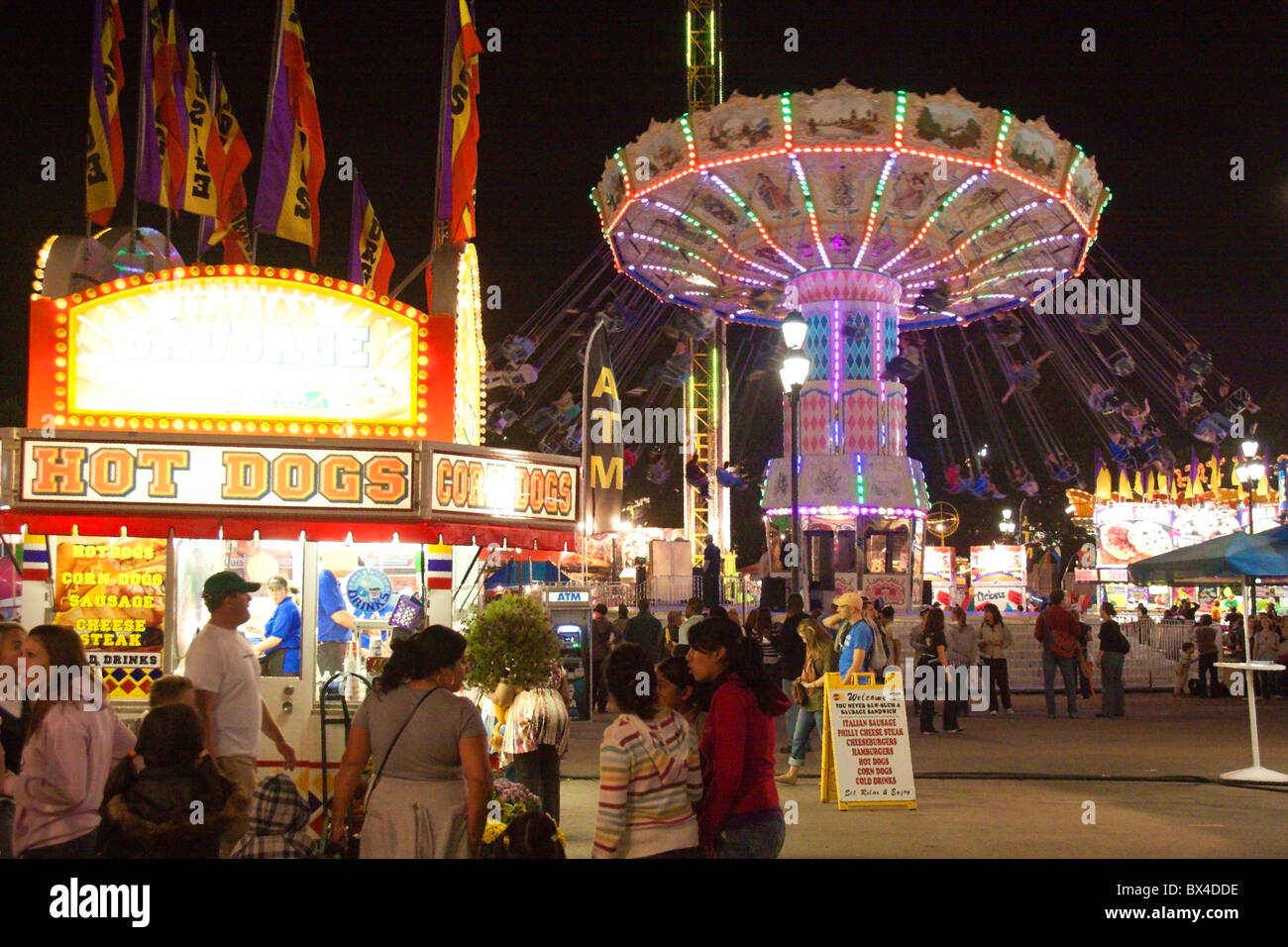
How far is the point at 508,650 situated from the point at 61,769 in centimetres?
327

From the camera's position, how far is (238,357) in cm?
1111

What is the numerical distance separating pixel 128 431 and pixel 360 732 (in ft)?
17.4

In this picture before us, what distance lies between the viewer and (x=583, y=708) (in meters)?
19.3

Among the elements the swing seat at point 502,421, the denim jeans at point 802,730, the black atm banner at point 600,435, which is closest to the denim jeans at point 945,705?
the denim jeans at point 802,730

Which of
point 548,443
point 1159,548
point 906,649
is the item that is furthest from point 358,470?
point 1159,548

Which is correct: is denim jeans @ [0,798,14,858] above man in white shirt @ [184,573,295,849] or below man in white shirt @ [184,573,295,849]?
below

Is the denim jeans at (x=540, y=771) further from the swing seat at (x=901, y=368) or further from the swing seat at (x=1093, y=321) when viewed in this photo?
the swing seat at (x=1093, y=321)

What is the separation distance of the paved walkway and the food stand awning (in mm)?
1980

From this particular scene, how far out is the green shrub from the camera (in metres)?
8.68

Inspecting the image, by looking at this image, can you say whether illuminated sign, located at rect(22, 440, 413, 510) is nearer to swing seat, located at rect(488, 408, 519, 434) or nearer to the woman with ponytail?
the woman with ponytail

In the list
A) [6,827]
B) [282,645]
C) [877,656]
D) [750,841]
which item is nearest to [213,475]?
[282,645]

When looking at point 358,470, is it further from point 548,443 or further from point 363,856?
point 548,443

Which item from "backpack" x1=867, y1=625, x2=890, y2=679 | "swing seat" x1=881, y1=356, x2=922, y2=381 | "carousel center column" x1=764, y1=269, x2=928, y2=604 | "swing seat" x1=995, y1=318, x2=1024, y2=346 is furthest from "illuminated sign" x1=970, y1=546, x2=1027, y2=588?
"backpack" x1=867, y1=625, x2=890, y2=679

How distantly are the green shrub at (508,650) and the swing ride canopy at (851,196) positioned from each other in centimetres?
2127
